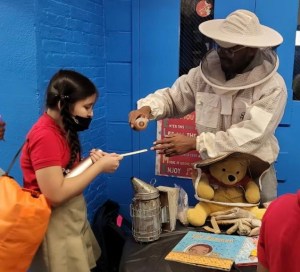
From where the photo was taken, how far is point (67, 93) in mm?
1353

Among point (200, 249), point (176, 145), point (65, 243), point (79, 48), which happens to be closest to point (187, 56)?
point (79, 48)

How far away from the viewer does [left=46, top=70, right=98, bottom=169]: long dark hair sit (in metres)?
1.35

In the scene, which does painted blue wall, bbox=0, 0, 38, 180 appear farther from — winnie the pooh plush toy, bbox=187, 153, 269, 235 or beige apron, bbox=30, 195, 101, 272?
winnie the pooh plush toy, bbox=187, 153, 269, 235

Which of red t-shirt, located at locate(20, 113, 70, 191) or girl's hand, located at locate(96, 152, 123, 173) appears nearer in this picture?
red t-shirt, located at locate(20, 113, 70, 191)

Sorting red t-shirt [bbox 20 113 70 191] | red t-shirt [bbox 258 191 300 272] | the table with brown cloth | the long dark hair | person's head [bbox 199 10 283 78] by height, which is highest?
person's head [bbox 199 10 283 78]

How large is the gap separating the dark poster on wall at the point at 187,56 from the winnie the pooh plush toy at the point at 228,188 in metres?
0.67

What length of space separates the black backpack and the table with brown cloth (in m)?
0.64

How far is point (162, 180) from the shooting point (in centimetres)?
252

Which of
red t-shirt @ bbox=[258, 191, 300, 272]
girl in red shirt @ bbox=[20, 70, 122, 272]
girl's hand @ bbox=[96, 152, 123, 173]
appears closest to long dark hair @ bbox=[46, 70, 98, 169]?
girl in red shirt @ bbox=[20, 70, 122, 272]

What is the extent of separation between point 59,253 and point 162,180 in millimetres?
1237

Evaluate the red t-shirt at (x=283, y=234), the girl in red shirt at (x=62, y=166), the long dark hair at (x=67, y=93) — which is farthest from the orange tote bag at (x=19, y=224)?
the red t-shirt at (x=283, y=234)

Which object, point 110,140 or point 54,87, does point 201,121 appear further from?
point 110,140

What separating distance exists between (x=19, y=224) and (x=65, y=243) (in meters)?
0.23

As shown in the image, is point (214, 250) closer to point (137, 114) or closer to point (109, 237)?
point (137, 114)
